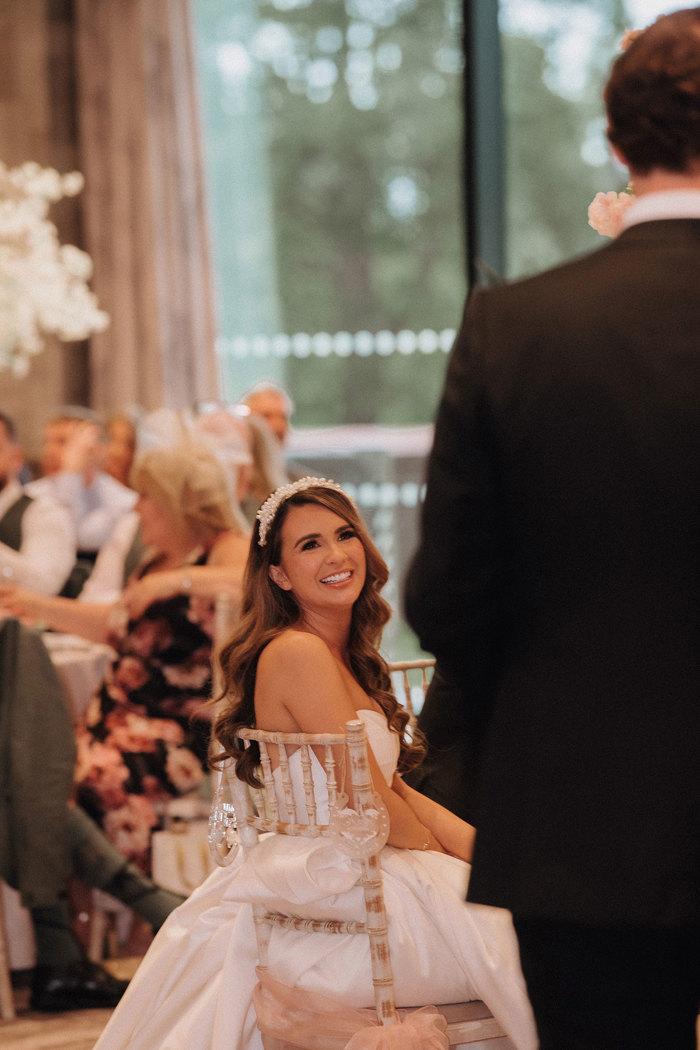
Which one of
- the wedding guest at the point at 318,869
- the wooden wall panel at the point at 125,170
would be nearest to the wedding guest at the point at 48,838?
the wedding guest at the point at 318,869

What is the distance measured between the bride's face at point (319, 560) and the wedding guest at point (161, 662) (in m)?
1.03

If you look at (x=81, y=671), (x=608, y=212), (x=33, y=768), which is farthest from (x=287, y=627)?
(x=81, y=671)

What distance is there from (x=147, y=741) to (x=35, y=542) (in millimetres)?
1212

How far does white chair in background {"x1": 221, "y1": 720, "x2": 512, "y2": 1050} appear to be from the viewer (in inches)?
71.2

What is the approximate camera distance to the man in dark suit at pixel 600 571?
1.20 meters

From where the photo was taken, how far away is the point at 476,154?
5309 millimetres

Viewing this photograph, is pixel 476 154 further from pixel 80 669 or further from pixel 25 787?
pixel 25 787

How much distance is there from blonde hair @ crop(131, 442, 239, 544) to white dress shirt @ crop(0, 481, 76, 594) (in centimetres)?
102

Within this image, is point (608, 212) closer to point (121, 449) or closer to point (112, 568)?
point (112, 568)

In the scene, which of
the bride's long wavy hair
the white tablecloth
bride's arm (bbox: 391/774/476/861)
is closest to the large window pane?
the white tablecloth

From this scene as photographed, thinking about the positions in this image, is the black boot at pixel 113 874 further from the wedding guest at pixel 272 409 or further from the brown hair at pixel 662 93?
the wedding guest at pixel 272 409

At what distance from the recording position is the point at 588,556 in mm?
1229

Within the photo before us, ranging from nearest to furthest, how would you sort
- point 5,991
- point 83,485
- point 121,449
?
point 5,991
point 83,485
point 121,449

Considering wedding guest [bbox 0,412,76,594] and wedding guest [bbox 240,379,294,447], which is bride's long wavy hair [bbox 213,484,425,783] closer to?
wedding guest [bbox 0,412,76,594]
